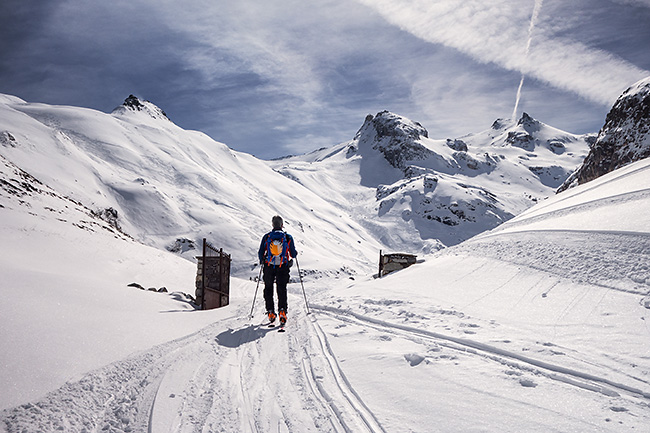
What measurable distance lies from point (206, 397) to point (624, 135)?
1996 inches

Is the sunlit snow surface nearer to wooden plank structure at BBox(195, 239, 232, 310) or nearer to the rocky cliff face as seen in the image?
wooden plank structure at BBox(195, 239, 232, 310)

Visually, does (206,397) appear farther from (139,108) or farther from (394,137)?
(394,137)

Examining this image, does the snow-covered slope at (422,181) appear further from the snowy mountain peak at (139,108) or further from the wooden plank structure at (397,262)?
the wooden plank structure at (397,262)

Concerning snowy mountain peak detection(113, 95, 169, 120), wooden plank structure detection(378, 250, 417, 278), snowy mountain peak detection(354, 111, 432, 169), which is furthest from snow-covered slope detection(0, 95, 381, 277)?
snowy mountain peak detection(354, 111, 432, 169)

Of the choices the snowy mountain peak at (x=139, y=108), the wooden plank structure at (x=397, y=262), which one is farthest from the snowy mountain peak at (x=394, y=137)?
the wooden plank structure at (x=397, y=262)

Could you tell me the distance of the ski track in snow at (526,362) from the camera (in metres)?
3.52

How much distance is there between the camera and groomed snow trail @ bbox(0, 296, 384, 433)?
10.2 ft

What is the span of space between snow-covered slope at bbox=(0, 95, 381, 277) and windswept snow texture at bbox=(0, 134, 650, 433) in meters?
30.9

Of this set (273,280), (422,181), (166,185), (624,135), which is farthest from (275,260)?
(422,181)

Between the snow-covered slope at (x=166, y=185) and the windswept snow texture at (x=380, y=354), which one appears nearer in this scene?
the windswept snow texture at (x=380, y=354)

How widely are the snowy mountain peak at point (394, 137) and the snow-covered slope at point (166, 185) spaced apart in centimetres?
7120

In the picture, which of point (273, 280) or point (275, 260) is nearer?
point (275, 260)

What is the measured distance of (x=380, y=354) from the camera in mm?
4809

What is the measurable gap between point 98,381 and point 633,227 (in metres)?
9.77
